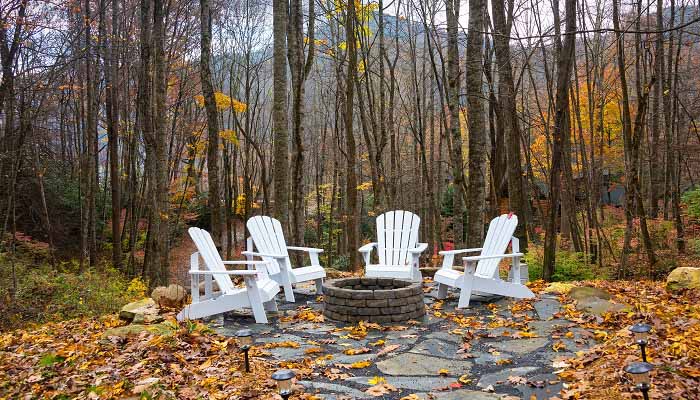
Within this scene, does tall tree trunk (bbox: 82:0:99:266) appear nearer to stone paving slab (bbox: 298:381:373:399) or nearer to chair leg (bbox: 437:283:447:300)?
chair leg (bbox: 437:283:447:300)

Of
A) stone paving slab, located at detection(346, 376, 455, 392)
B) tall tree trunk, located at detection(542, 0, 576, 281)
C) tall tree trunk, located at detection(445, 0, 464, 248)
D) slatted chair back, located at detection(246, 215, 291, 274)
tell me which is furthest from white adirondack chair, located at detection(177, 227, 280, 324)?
tall tree trunk, located at detection(445, 0, 464, 248)

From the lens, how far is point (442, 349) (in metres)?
3.71

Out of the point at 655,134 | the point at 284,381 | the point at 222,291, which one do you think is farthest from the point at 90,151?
the point at 655,134

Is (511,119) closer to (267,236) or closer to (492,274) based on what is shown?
(492,274)

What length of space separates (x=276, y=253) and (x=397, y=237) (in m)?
1.59

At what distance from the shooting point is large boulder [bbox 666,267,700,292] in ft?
15.6

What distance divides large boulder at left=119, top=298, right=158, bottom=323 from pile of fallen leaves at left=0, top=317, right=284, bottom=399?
353 millimetres

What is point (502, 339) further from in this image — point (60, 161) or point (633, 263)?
point (60, 161)

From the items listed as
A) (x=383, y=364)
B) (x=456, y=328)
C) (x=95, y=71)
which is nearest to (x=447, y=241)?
(x=95, y=71)

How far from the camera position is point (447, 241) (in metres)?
16.9

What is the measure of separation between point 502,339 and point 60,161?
13.4 m

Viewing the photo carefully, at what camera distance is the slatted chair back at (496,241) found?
16.9 feet

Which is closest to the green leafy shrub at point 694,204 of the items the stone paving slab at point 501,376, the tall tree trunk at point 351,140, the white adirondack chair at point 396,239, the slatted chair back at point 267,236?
the white adirondack chair at point 396,239

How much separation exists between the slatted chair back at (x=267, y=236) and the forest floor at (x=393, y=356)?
0.96 metres
